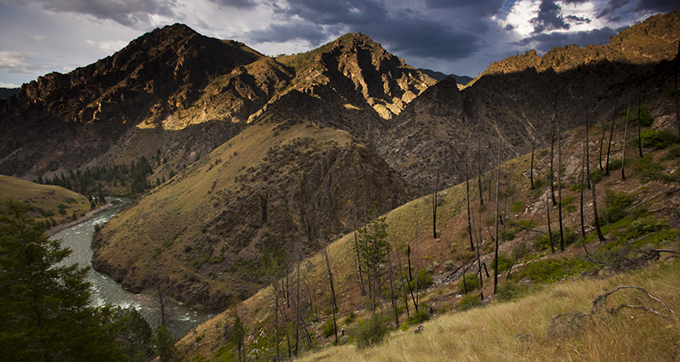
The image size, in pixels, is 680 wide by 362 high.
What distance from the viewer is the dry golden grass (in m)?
3.74

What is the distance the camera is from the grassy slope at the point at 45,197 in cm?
10056

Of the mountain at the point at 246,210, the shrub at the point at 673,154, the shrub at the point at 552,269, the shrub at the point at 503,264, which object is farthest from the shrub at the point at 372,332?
the mountain at the point at 246,210

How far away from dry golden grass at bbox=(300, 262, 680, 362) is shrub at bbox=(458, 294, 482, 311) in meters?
7.23

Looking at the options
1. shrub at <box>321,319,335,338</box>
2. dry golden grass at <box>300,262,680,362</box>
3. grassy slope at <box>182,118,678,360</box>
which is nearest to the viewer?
dry golden grass at <box>300,262,680,362</box>

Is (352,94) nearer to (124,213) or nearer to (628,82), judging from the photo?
(124,213)

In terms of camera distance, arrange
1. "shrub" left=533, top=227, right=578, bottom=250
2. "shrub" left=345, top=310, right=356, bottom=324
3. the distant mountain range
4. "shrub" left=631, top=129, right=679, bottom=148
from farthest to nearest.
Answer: the distant mountain range < "shrub" left=345, top=310, right=356, bottom=324 < "shrub" left=631, top=129, right=679, bottom=148 < "shrub" left=533, top=227, right=578, bottom=250

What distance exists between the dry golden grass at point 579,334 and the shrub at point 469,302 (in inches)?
285

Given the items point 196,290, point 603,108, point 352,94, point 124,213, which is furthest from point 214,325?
point 352,94

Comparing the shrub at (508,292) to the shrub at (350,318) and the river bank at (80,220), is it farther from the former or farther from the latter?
the river bank at (80,220)

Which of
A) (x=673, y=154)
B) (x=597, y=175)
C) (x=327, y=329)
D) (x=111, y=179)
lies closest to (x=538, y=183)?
(x=597, y=175)

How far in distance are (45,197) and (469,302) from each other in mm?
155592

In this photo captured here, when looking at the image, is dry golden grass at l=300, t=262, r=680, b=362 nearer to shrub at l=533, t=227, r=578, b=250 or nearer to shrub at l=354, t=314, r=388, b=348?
shrub at l=354, t=314, r=388, b=348

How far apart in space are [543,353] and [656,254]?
7681mm

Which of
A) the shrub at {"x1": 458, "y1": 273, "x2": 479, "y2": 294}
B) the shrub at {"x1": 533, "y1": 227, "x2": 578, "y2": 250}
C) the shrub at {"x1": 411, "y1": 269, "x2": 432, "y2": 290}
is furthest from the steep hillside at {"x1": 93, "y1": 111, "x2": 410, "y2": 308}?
the shrub at {"x1": 533, "y1": 227, "x2": 578, "y2": 250}
